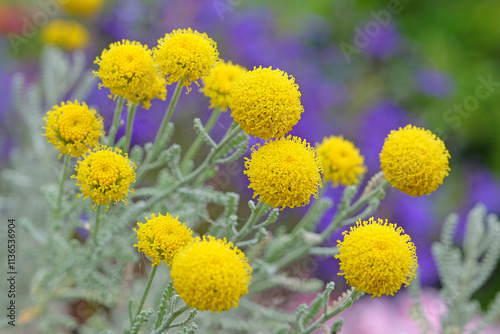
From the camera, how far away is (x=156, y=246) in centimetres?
56

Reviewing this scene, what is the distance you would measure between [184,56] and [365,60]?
1574 mm

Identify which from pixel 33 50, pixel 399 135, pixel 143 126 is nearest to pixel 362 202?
pixel 399 135

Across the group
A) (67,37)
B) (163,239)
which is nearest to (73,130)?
(163,239)

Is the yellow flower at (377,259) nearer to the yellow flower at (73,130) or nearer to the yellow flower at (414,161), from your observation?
the yellow flower at (414,161)

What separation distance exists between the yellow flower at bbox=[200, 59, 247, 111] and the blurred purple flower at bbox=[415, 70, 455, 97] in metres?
1.49

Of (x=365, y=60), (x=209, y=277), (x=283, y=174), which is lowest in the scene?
(x=209, y=277)

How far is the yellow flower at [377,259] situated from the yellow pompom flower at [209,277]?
0.42 feet

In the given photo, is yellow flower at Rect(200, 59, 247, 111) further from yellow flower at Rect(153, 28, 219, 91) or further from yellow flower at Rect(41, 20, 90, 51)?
yellow flower at Rect(41, 20, 90, 51)

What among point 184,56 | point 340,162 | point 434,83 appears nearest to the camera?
point 184,56

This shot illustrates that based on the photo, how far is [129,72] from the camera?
642 millimetres

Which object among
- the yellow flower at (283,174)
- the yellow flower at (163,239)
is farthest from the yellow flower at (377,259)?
the yellow flower at (163,239)

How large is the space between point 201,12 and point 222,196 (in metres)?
1.06

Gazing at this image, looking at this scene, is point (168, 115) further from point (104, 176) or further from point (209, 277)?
point (209, 277)

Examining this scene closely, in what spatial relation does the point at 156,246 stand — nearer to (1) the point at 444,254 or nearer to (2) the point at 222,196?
(2) the point at 222,196
